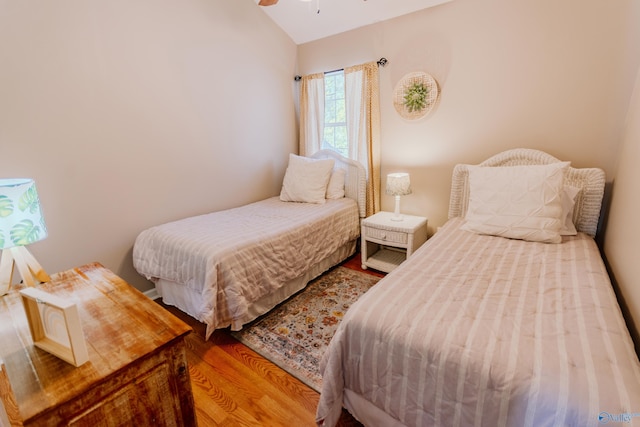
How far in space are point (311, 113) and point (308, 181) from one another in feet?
3.13

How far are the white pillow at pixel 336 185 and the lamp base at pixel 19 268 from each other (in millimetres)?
2299

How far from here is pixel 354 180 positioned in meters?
3.09

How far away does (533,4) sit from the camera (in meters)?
2.11

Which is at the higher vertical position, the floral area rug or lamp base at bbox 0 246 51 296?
lamp base at bbox 0 246 51 296

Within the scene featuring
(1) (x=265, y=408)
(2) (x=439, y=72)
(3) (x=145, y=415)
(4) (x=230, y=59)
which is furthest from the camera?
(4) (x=230, y=59)

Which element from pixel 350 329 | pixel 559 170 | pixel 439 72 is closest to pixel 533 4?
pixel 439 72

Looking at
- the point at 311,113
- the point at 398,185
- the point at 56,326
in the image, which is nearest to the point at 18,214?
the point at 56,326

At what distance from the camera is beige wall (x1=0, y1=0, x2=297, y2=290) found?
69.0 inches

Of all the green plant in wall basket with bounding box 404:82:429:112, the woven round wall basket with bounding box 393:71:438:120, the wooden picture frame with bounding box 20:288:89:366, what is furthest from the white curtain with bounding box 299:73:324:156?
the wooden picture frame with bounding box 20:288:89:366

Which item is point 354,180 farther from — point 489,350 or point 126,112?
point 489,350

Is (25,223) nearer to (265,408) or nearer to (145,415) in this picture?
(145,415)

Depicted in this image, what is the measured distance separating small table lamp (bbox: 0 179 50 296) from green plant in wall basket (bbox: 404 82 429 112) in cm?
275

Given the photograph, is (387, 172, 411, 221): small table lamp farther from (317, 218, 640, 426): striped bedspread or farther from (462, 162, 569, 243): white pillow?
(317, 218, 640, 426): striped bedspread

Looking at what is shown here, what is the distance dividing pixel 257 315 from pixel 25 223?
134cm
